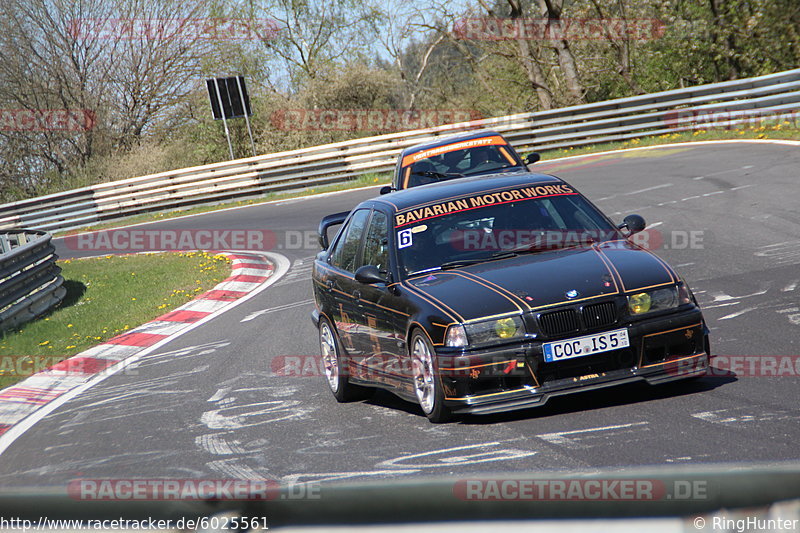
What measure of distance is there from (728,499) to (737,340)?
5291 mm

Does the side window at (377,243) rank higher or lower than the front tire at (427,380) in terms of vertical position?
Answer: higher

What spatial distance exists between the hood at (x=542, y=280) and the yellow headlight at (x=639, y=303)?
2.1 inches

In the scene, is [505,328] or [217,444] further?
[217,444]

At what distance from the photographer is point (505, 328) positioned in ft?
18.2

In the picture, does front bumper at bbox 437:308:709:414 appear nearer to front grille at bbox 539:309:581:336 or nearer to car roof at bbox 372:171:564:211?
front grille at bbox 539:309:581:336

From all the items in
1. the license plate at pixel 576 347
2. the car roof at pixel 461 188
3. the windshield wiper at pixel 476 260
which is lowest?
the license plate at pixel 576 347

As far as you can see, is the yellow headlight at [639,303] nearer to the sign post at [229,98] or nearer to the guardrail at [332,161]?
the guardrail at [332,161]

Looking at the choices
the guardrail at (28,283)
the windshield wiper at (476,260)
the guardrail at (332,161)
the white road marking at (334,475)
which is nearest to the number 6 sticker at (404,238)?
the windshield wiper at (476,260)

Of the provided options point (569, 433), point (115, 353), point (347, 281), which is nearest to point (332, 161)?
point (115, 353)

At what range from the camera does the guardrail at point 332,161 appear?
80.2 feet

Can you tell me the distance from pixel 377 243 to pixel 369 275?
55 centimetres

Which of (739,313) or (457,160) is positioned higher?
(457,160)

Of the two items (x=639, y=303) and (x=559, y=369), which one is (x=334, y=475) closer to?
(x=559, y=369)

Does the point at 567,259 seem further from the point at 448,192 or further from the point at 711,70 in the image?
the point at 711,70
